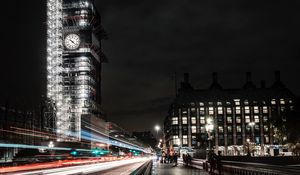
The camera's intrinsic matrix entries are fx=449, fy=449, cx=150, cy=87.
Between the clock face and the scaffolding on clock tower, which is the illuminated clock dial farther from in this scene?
the scaffolding on clock tower

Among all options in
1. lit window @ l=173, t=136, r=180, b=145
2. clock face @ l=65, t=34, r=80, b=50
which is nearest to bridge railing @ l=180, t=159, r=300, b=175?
lit window @ l=173, t=136, r=180, b=145

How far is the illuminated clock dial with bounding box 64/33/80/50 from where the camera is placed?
193375 millimetres

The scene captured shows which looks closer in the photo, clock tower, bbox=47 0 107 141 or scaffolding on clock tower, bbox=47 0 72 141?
scaffolding on clock tower, bbox=47 0 72 141

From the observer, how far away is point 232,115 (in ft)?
615

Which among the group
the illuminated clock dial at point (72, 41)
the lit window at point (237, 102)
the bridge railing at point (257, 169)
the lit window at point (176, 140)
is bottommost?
the lit window at point (176, 140)

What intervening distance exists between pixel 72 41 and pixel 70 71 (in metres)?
17.1

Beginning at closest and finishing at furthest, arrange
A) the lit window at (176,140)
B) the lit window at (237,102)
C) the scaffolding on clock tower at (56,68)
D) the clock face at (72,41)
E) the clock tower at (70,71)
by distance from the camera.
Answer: the scaffolding on clock tower at (56,68) < the clock tower at (70,71) < the lit window at (176,140) < the lit window at (237,102) < the clock face at (72,41)

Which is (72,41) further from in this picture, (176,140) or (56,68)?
(176,140)

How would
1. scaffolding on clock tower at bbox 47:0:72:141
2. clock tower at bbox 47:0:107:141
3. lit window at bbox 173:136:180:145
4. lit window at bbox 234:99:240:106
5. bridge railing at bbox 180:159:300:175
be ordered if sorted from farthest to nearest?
1. lit window at bbox 234:99:240:106
2. lit window at bbox 173:136:180:145
3. clock tower at bbox 47:0:107:141
4. scaffolding on clock tower at bbox 47:0:72:141
5. bridge railing at bbox 180:159:300:175

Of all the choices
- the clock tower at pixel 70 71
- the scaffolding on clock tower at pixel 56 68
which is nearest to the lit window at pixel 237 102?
the clock tower at pixel 70 71

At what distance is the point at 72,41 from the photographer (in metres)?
195

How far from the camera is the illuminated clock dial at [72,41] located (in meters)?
193

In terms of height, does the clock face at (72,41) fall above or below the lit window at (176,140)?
above

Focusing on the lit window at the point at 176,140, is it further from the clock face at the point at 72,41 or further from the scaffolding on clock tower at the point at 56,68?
the clock face at the point at 72,41
